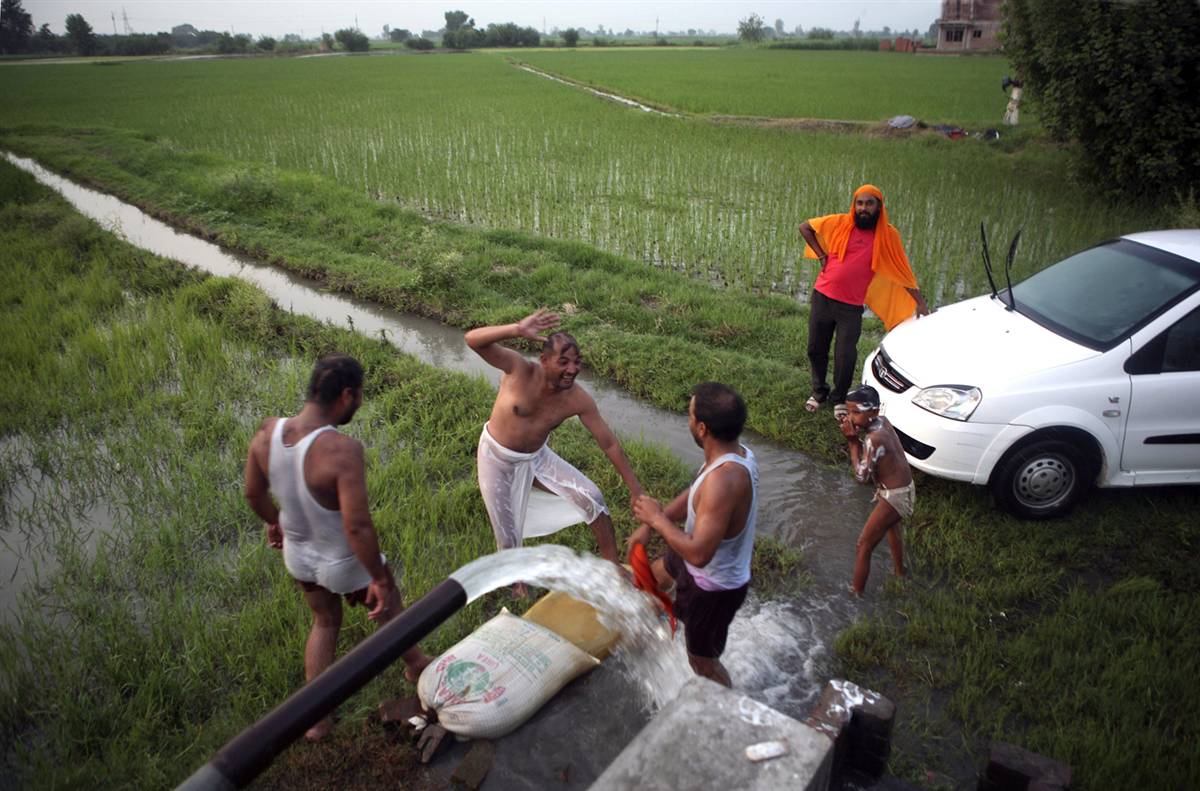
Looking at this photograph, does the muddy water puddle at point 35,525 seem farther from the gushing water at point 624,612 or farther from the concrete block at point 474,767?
the gushing water at point 624,612

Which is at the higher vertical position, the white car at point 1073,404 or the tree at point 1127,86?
the tree at point 1127,86

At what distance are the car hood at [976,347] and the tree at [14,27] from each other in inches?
1754

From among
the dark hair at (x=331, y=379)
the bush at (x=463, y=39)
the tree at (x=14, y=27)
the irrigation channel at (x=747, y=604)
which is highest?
the bush at (x=463, y=39)

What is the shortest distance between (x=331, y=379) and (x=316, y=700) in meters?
1.31

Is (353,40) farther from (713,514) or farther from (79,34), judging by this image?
(713,514)

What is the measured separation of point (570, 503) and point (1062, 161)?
48.0 feet

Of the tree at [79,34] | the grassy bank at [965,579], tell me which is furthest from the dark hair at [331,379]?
the tree at [79,34]

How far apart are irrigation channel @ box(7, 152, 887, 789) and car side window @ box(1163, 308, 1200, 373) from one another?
6.29ft

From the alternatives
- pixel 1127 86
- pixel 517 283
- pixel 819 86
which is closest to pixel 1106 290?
pixel 517 283

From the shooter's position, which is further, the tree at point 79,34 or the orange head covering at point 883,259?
the tree at point 79,34

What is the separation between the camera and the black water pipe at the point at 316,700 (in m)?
1.79

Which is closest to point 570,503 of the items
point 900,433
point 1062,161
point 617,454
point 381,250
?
point 617,454

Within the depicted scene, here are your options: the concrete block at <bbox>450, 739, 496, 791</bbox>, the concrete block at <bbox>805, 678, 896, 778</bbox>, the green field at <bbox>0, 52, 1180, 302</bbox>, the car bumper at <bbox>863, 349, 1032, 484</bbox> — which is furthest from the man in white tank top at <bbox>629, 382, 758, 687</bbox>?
the green field at <bbox>0, 52, 1180, 302</bbox>

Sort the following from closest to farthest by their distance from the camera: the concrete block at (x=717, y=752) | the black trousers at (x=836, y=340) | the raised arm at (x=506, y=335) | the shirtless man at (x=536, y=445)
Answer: the concrete block at (x=717, y=752)
the raised arm at (x=506, y=335)
the shirtless man at (x=536, y=445)
the black trousers at (x=836, y=340)
